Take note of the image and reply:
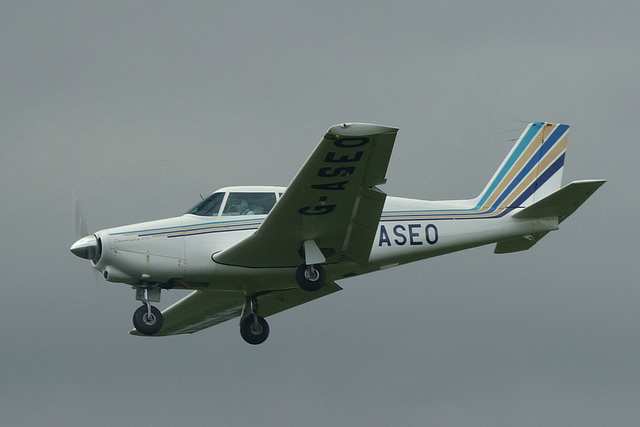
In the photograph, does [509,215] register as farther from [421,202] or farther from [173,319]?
[173,319]

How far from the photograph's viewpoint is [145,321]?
23922 mm

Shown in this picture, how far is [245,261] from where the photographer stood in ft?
79.3

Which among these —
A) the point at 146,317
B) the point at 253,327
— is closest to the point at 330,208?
the point at 146,317

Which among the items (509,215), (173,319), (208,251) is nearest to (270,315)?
(173,319)

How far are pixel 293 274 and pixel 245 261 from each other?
1060mm

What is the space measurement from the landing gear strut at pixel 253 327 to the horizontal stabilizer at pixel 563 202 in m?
5.89

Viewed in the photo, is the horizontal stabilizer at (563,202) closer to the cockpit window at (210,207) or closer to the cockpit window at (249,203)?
the cockpit window at (249,203)

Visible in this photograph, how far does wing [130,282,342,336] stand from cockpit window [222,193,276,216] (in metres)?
2.75

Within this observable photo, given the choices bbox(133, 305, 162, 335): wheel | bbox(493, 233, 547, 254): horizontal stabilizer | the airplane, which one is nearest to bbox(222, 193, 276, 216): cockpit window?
the airplane

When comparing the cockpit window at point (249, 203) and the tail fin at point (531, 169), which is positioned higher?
the tail fin at point (531, 169)

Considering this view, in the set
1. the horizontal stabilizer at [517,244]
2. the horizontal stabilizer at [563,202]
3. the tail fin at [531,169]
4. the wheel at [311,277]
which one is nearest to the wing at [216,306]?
the wheel at [311,277]

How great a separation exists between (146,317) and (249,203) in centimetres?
302

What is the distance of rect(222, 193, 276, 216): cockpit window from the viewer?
24.2 m

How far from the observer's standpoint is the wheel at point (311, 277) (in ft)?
78.2
